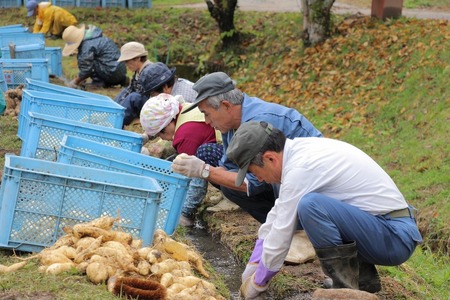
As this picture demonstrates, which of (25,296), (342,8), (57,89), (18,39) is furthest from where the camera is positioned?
(342,8)

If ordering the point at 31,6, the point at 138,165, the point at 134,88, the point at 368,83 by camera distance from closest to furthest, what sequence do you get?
the point at 138,165
the point at 134,88
the point at 368,83
the point at 31,6

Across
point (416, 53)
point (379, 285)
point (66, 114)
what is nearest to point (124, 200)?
point (379, 285)

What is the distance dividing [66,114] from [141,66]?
Result: 1.93m

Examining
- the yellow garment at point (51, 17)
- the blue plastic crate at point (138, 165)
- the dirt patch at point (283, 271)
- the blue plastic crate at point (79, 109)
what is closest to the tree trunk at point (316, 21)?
the yellow garment at point (51, 17)

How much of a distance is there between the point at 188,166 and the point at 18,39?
26.1ft

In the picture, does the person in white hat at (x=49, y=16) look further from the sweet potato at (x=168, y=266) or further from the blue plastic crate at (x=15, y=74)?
the sweet potato at (x=168, y=266)

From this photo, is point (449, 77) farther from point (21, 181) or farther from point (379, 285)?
point (21, 181)

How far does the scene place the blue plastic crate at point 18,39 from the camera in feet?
38.5

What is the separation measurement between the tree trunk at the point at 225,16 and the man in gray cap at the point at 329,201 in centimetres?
1206

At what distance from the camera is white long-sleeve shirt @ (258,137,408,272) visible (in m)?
4.01

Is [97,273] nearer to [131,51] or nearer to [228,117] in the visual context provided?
[228,117]

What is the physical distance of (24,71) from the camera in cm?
957

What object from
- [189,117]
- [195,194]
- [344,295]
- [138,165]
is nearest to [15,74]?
[195,194]

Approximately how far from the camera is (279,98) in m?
13.4
